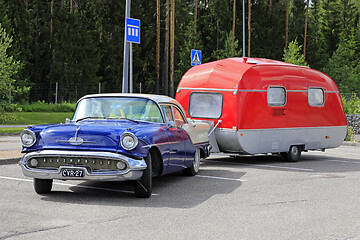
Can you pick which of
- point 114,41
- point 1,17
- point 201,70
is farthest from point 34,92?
point 201,70

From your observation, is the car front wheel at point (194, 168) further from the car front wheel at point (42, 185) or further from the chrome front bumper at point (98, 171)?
the car front wheel at point (42, 185)

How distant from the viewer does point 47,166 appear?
346 inches

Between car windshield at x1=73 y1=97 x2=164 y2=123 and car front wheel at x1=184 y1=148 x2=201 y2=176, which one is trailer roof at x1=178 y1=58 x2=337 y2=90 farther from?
car windshield at x1=73 y1=97 x2=164 y2=123

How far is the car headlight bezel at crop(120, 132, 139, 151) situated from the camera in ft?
28.4

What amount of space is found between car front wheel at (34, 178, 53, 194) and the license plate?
0.72 m

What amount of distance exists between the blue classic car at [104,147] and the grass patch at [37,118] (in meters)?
22.5

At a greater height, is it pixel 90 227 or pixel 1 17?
pixel 1 17

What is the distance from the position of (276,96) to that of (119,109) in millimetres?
6005

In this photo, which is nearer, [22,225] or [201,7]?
[22,225]

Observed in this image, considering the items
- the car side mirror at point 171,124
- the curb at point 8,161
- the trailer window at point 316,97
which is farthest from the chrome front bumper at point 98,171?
the trailer window at point 316,97

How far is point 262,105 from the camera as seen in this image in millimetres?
14523

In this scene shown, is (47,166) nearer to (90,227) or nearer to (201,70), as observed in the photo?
(90,227)

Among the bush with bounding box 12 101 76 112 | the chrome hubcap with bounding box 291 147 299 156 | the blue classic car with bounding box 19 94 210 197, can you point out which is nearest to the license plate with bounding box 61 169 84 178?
the blue classic car with bounding box 19 94 210 197

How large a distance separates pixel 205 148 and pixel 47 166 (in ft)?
14.9
